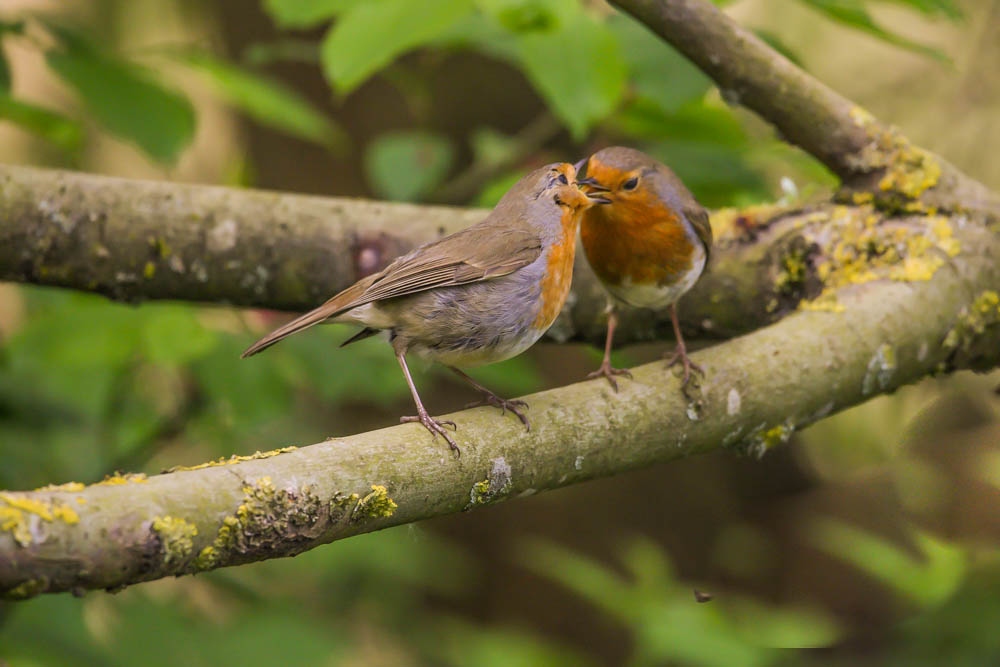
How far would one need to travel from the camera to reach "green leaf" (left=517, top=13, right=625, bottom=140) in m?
2.61

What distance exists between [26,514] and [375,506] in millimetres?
620

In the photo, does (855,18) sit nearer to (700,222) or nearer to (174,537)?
(700,222)

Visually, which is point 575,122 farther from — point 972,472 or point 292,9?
point 972,472

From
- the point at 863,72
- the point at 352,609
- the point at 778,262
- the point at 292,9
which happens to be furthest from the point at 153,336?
the point at 863,72

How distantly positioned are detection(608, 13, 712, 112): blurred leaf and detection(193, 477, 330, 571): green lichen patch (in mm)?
1776

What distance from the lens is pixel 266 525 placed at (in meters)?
1.58

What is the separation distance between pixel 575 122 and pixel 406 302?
72cm

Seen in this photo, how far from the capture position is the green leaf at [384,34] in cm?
261

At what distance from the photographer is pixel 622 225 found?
2791mm

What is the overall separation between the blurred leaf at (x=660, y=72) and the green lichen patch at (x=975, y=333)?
1143 mm

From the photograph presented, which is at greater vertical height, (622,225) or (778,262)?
(622,225)

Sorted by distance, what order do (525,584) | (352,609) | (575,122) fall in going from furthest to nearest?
(525,584) < (352,609) < (575,122)

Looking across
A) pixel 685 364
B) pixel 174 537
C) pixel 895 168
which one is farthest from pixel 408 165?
pixel 174 537

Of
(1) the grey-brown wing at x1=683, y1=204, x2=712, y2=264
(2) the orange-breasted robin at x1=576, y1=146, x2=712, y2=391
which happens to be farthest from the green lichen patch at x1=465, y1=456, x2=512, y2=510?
(1) the grey-brown wing at x1=683, y1=204, x2=712, y2=264
